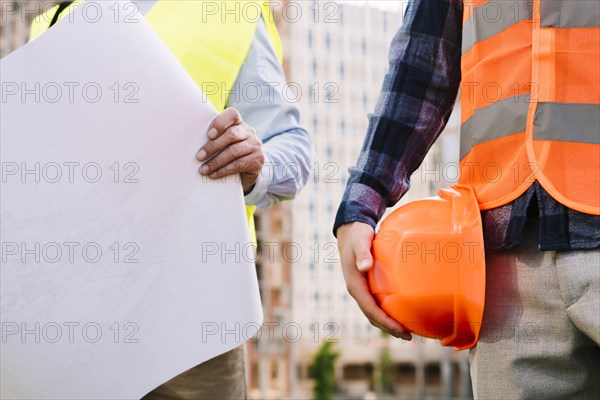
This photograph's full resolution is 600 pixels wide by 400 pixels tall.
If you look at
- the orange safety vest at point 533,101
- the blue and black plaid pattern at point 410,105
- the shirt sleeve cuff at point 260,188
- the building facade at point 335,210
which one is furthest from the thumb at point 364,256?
the building facade at point 335,210

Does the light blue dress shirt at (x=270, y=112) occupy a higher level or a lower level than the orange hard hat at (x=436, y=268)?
higher

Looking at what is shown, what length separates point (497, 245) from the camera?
150 cm

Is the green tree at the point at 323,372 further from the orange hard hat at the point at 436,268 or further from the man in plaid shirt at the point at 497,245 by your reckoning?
the orange hard hat at the point at 436,268

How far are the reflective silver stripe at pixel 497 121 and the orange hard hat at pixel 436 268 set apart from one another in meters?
0.10

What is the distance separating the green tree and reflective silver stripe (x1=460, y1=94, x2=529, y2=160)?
4961 cm

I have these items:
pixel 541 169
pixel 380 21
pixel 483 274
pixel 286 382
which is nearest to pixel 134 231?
pixel 483 274

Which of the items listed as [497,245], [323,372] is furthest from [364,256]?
[323,372]

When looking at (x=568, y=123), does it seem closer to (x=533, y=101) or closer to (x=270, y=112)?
(x=533, y=101)

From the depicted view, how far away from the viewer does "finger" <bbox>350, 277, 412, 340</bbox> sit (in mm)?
1613

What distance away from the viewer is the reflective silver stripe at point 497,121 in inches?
57.4

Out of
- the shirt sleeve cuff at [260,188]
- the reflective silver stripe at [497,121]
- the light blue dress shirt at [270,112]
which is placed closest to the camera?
the reflective silver stripe at [497,121]

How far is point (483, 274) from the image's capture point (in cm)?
147

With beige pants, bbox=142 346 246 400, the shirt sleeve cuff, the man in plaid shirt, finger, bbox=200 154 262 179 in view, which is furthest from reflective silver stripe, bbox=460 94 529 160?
Answer: beige pants, bbox=142 346 246 400

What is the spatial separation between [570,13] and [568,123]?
184mm
